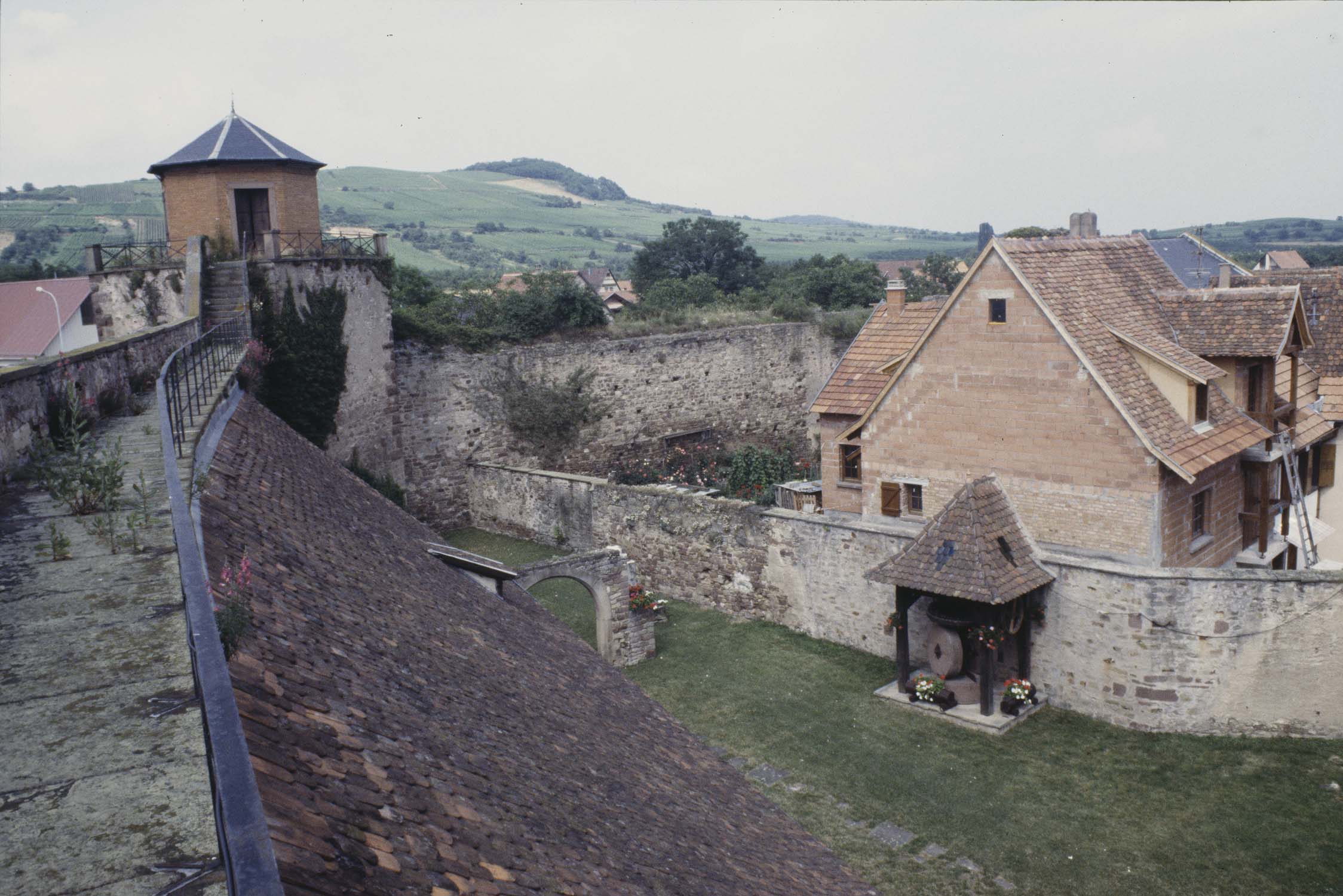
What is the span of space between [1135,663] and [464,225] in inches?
5109

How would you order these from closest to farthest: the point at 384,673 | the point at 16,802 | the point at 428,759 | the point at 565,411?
the point at 16,802
the point at 428,759
the point at 384,673
the point at 565,411

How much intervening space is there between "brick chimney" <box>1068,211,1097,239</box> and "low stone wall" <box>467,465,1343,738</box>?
12.1 m

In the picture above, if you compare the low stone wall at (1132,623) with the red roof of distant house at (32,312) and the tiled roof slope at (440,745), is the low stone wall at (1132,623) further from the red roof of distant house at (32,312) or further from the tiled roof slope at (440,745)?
the red roof of distant house at (32,312)

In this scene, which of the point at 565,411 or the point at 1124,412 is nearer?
the point at 1124,412

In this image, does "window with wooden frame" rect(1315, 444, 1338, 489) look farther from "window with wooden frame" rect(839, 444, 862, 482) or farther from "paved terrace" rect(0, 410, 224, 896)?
"paved terrace" rect(0, 410, 224, 896)

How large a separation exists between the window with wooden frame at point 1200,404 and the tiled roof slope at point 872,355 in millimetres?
5446

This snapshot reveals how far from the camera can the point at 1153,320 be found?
57.2ft

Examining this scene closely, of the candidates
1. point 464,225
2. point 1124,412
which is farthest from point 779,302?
point 464,225

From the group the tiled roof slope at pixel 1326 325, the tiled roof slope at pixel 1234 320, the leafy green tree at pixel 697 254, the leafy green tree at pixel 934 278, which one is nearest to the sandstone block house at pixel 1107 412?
the tiled roof slope at pixel 1234 320

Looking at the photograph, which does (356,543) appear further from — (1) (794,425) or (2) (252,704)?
(1) (794,425)

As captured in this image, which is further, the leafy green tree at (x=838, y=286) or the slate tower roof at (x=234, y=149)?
the leafy green tree at (x=838, y=286)

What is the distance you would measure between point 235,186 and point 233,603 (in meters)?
19.6

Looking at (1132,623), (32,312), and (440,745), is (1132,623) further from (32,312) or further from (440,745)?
(32,312)

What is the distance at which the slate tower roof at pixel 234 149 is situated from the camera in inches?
878
